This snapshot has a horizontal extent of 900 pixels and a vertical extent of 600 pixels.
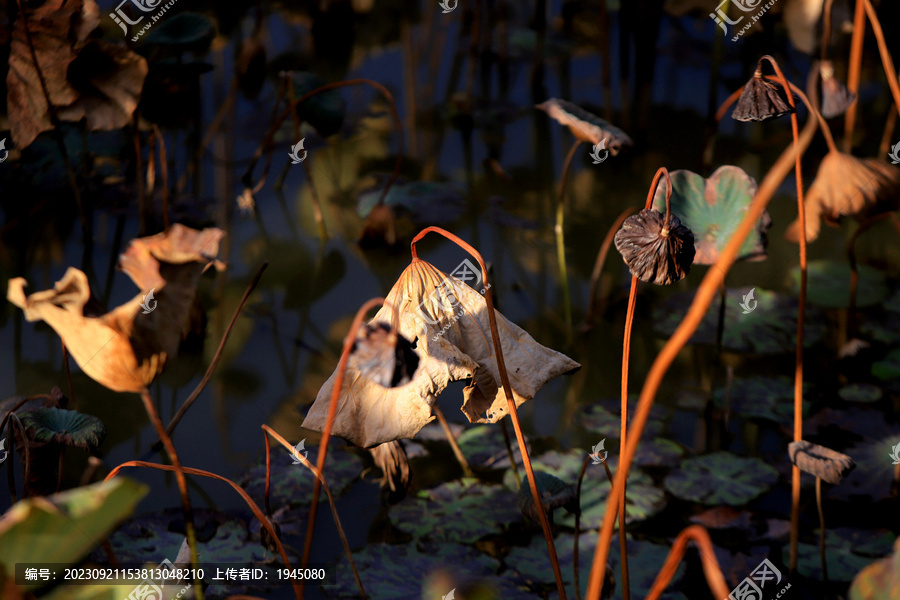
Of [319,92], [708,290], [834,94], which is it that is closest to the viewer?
[708,290]

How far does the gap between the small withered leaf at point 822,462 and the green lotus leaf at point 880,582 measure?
1.10 feet

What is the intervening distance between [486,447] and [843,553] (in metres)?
0.44

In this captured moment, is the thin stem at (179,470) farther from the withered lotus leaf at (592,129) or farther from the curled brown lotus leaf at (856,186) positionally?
the curled brown lotus leaf at (856,186)

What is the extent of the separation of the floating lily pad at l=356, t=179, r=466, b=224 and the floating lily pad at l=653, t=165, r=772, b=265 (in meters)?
0.60

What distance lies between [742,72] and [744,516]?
4.74ft

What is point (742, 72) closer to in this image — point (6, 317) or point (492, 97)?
point (492, 97)

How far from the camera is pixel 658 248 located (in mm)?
536

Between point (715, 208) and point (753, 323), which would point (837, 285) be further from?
point (715, 208)

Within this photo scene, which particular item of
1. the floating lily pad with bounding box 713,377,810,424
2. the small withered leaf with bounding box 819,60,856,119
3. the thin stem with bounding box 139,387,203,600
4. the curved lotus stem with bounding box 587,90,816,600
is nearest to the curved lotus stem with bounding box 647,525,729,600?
the curved lotus stem with bounding box 587,90,816,600

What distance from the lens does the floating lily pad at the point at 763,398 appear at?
105 centimetres

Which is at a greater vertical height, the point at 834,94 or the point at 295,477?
the point at 834,94
